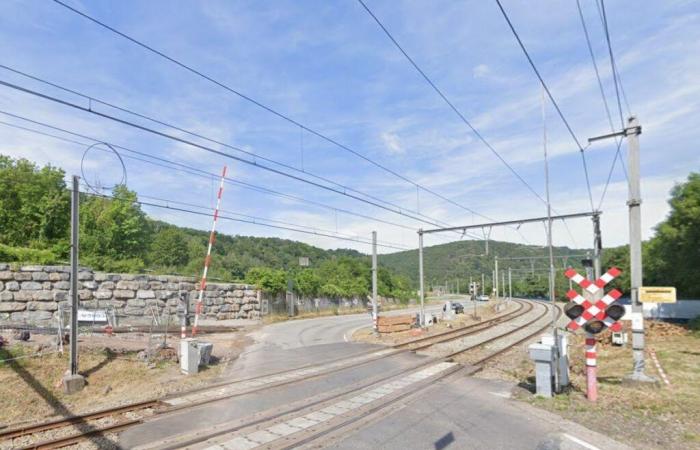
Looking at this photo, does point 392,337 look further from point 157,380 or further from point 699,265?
point 699,265

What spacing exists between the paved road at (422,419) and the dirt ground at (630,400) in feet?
1.92

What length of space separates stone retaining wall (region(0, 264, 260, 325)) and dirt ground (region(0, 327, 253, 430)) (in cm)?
407

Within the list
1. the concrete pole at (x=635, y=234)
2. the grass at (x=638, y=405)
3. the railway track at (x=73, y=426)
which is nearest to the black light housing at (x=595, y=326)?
the grass at (x=638, y=405)

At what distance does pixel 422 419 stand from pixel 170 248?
220ft

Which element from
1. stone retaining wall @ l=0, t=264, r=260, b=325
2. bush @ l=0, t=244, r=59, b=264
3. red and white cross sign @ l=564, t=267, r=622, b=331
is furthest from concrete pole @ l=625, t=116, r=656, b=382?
bush @ l=0, t=244, r=59, b=264

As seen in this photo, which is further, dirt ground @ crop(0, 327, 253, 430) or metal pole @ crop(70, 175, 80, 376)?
metal pole @ crop(70, 175, 80, 376)

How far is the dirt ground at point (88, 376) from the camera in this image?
9453mm

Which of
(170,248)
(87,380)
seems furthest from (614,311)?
(170,248)

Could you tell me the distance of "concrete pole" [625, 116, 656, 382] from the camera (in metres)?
11.4

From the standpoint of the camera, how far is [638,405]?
940 centimetres

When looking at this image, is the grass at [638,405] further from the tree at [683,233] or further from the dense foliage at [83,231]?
the tree at [683,233]

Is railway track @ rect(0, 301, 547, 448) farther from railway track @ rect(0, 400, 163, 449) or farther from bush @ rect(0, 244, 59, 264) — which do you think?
bush @ rect(0, 244, 59, 264)

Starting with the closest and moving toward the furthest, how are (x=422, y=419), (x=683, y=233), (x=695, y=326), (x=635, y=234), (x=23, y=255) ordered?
(x=422, y=419), (x=635, y=234), (x=23, y=255), (x=695, y=326), (x=683, y=233)

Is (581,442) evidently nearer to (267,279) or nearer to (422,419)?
(422,419)
